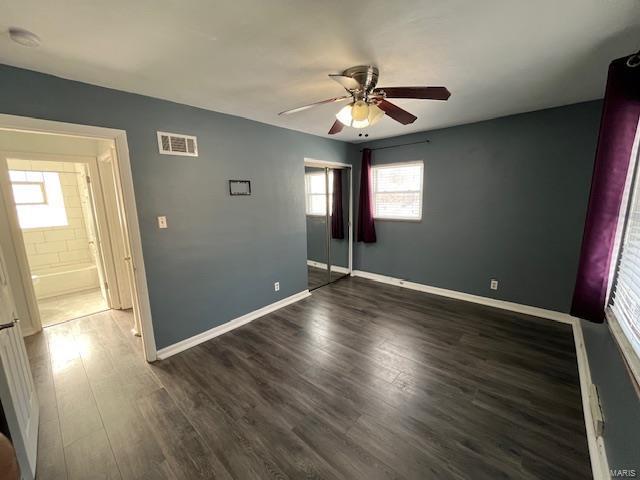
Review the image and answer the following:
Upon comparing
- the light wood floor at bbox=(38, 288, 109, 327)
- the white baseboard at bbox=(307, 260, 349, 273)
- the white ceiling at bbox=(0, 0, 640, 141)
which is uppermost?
the white ceiling at bbox=(0, 0, 640, 141)

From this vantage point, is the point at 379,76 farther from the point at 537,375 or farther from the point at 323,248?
the point at 323,248

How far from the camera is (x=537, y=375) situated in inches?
83.1

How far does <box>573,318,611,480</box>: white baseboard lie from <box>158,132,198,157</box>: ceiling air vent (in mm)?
3627

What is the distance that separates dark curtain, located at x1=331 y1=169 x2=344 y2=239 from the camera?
463cm

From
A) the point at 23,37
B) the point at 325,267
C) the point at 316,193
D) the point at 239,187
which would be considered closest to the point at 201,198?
the point at 239,187

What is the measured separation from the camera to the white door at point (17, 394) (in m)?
1.22

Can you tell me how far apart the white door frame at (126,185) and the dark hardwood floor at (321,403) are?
1.36ft

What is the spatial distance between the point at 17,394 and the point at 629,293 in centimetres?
342

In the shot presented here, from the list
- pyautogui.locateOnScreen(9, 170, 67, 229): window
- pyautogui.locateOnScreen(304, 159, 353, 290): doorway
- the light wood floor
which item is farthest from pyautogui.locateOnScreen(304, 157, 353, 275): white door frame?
pyautogui.locateOnScreen(9, 170, 67, 229): window

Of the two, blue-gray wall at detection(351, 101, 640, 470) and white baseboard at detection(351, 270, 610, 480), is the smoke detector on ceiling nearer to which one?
white baseboard at detection(351, 270, 610, 480)

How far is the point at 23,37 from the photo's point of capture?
52.0 inches

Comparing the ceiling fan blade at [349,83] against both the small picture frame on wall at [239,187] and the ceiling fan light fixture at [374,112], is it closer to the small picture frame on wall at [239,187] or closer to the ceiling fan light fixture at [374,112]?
the ceiling fan light fixture at [374,112]

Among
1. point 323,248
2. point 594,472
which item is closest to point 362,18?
point 594,472

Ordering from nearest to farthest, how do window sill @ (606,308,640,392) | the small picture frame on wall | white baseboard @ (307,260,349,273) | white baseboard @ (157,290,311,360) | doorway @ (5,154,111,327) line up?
window sill @ (606,308,640,392), white baseboard @ (157,290,311,360), the small picture frame on wall, doorway @ (5,154,111,327), white baseboard @ (307,260,349,273)
